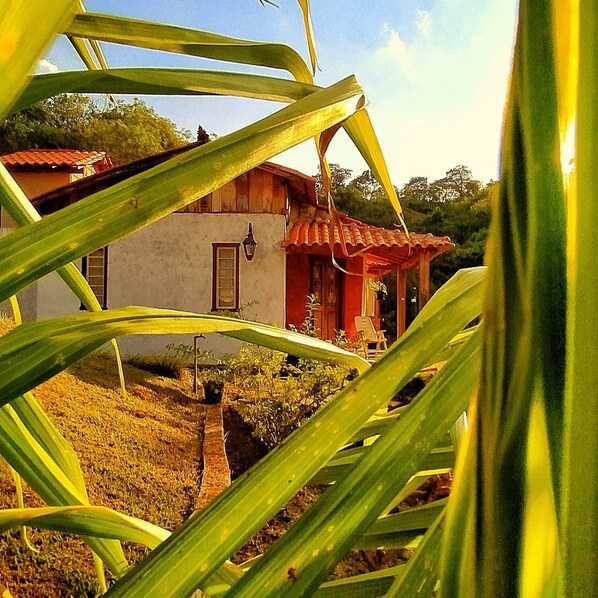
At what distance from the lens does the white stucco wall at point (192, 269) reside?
19.6ft

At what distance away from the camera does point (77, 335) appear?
200mm

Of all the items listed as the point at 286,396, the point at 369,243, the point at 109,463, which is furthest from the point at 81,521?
the point at 369,243

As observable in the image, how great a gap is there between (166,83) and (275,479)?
7.5 inches

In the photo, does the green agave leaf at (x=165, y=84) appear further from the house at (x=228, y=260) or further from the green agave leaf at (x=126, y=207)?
the house at (x=228, y=260)

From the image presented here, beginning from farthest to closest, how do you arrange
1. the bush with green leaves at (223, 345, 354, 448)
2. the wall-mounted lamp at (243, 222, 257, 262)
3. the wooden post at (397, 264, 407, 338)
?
the wooden post at (397, 264, 407, 338) < the wall-mounted lamp at (243, 222, 257, 262) < the bush with green leaves at (223, 345, 354, 448)

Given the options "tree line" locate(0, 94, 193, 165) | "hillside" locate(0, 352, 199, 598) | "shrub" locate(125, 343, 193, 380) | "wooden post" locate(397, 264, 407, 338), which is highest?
"tree line" locate(0, 94, 193, 165)

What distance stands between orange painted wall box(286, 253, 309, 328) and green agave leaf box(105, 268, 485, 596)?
20.1 ft

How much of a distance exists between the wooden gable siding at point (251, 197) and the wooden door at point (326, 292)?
855 millimetres

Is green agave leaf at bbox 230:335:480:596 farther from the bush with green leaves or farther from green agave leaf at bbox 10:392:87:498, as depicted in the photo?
the bush with green leaves

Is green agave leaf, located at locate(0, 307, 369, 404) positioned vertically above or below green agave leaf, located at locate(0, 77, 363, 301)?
below

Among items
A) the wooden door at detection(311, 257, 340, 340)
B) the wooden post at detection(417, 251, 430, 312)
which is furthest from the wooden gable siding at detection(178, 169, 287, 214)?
the wooden post at detection(417, 251, 430, 312)

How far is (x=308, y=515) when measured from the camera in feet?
0.48

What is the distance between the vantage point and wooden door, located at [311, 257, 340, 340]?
21.1 feet

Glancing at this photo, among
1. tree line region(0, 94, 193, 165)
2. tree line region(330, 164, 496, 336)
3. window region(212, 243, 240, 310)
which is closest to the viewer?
window region(212, 243, 240, 310)
